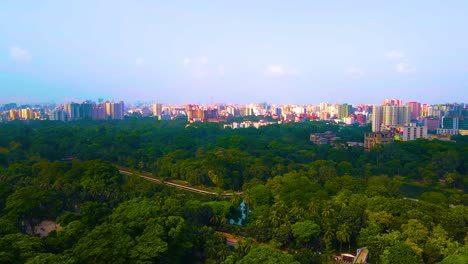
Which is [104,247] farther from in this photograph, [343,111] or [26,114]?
[343,111]

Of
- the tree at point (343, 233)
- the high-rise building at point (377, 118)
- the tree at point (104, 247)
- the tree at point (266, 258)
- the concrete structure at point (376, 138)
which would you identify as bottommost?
the tree at point (343, 233)

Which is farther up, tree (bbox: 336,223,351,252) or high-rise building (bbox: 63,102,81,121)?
high-rise building (bbox: 63,102,81,121)

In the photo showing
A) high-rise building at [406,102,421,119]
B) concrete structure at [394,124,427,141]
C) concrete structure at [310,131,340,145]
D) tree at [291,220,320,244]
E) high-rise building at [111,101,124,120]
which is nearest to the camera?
tree at [291,220,320,244]

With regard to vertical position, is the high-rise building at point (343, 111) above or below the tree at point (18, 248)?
above

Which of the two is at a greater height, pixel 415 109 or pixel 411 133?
pixel 415 109

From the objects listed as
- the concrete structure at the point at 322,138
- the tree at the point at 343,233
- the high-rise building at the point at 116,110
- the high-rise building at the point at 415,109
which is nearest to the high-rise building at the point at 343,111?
the high-rise building at the point at 415,109

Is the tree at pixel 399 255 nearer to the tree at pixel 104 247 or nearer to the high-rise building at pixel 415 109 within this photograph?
the tree at pixel 104 247

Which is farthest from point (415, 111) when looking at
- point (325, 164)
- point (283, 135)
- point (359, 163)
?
point (325, 164)

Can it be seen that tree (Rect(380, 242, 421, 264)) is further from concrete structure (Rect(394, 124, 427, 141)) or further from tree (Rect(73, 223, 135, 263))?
concrete structure (Rect(394, 124, 427, 141))

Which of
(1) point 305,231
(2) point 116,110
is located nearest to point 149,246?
(1) point 305,231

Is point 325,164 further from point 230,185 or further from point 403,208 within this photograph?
point 403,208

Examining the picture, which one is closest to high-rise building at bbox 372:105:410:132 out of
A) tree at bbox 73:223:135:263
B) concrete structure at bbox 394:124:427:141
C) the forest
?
concrete structure at bbox 394:124:427:141
